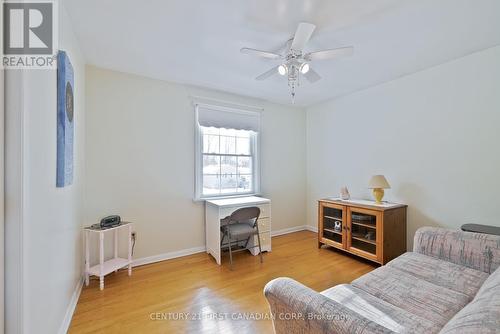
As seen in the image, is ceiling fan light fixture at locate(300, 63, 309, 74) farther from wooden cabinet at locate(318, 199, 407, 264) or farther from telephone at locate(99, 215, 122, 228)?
telephone at locate(99, 215, 122, 228)

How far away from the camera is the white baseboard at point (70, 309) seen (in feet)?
5.43

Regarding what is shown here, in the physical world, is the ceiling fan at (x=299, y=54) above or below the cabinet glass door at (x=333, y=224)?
above

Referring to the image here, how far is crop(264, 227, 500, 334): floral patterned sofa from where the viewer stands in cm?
87

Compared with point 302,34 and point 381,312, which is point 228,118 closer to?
point 302,34

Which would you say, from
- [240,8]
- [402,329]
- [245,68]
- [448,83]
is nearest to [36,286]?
[402,329]

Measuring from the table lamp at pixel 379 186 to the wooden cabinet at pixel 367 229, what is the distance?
0.11 meters

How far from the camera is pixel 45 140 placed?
1.32m

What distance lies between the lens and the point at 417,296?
4.80 feet

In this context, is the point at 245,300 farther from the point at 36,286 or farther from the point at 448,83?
the point at 448,83

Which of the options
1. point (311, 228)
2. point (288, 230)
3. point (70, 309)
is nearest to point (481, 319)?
point (70, 309)

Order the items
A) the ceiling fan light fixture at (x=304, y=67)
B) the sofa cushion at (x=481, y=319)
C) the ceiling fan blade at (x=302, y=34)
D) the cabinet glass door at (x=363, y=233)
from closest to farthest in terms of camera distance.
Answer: the sofa cushion at (x=481, y=319), the ceiling fan blade at (x=302, y=34), the ceiling fan light fixture at (x=304, y=67), the cabinet glass door at (x=363, y=233)

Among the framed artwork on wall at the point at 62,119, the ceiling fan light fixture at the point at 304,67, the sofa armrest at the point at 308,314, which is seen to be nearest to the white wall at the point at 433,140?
the ceiling fan light fixture at the point at 304,67

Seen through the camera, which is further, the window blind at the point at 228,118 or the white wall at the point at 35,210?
the window blind at the point at 228,118

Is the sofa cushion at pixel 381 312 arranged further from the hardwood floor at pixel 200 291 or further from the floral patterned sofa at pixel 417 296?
the hardwood floor at pixel 200 291
